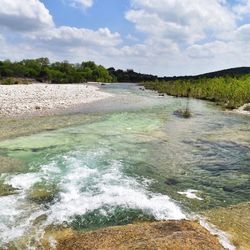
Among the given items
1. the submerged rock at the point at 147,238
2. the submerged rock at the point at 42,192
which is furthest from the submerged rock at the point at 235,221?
the submerged rock at the point at 42,192

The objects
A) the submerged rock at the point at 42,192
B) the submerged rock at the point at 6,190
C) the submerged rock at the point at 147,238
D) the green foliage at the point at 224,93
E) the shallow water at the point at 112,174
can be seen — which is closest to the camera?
the submerged rock at the point at 147,238

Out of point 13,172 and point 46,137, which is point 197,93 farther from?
point 13,172

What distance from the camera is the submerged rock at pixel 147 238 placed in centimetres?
934

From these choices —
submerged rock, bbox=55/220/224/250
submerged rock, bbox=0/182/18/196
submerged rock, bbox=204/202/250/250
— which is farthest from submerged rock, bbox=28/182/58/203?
submerged rock, bbox=204/202/250/250

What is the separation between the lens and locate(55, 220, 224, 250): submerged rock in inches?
368

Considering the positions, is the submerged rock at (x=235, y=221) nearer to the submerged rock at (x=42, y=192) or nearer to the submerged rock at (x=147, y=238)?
the submerged rock at (x=147, y=238)

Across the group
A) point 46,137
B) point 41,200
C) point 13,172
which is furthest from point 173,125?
point 41,200

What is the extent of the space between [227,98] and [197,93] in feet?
36.4

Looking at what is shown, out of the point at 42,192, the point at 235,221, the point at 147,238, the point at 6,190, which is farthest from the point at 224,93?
the point at 147,238

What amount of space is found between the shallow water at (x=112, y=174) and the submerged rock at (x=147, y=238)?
1.27 m

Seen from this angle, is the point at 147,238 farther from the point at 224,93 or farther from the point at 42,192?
the point at 224,93

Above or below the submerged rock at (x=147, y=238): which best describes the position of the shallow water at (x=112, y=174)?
below

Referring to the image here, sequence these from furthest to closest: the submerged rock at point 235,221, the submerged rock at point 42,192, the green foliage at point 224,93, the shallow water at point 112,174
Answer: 1. the green foliage at point 224,93
2. the submerged rock at point 42,192
3. the shallow water at point 112,174
4. the submerged rock at point 235,221

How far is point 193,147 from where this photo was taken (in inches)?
958
